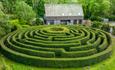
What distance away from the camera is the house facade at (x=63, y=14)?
59.0 meters

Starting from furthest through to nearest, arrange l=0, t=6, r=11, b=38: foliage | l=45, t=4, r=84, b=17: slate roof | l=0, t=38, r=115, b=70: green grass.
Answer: l=45, t=4, r=84, b=17: slate roof → l=0, t=6, r=11, b=38: foliage → l=0, t=38, r=115, b=70: green grass

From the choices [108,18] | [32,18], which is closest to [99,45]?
[32,18]

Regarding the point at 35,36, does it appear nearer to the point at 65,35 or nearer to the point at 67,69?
the point at 65,35

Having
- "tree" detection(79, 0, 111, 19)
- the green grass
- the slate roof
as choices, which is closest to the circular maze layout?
the green grass

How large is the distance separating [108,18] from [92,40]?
29.4 meters

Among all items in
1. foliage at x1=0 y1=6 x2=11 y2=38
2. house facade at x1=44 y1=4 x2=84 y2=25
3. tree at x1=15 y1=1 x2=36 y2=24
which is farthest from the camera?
house facade at x1=44 y1=4 x2=84 y2=25

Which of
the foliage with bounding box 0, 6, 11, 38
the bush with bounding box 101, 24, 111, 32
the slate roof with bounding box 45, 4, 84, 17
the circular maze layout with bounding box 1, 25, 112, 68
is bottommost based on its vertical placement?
the bush with bounding box 101, 24, 111, 32

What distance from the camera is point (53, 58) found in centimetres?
3088

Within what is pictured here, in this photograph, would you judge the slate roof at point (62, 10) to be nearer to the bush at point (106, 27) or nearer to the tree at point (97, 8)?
the tree at point (97, 8)

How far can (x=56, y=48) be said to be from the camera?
109 ft

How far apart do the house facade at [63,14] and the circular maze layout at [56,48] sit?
62.7ft

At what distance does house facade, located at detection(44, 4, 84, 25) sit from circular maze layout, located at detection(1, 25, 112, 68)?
62.7 ft

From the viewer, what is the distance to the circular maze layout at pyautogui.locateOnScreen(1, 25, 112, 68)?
101 feet

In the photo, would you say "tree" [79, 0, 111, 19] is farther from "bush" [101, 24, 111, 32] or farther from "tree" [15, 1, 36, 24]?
"tree" [15, 1, 36, 24]
